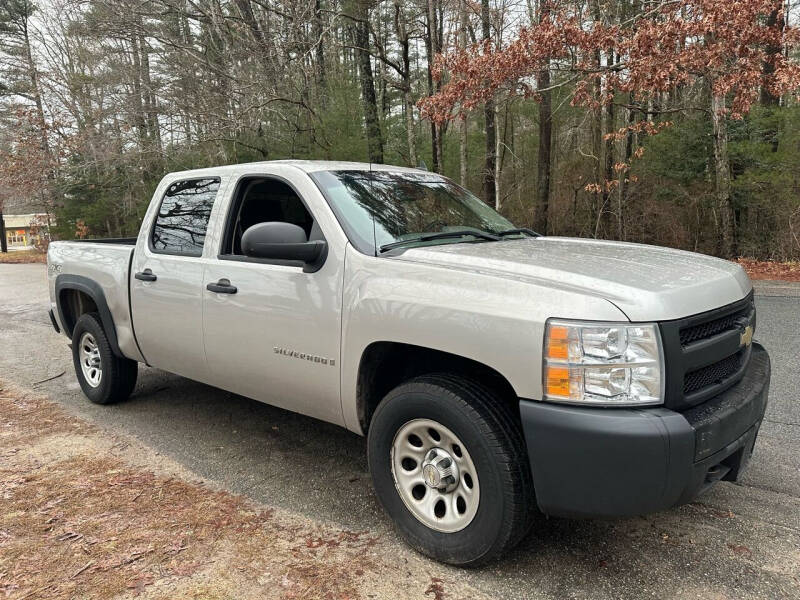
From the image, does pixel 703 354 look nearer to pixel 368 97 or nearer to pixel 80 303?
pixel 80 303

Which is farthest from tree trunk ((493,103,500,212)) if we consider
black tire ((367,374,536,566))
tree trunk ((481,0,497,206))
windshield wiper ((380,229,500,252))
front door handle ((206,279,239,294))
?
black tire ((367,374,536,566))

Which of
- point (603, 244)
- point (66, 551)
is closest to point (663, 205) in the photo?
point (603, 244)

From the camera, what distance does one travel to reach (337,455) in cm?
398

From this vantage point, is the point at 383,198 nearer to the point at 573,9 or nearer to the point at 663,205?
the point at 573,9

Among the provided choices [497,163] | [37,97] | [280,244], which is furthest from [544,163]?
[37,97]

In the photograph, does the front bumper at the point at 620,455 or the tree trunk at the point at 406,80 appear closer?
the front bumper at the point at 620,455

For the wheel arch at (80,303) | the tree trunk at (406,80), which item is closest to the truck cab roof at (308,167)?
the wheel arch at (80,303)

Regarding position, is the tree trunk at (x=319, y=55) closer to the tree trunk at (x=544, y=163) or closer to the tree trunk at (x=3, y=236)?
the tree trunk at (x=544, y=163)

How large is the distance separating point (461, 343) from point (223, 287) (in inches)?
71.1

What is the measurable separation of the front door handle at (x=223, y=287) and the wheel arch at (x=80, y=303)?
160cm

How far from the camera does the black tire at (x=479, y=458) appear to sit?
243 cm

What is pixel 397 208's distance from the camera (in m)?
3.49

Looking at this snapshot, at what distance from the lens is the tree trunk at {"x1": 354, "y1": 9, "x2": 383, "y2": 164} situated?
1788cm

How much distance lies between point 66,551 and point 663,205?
1656 centimetres
